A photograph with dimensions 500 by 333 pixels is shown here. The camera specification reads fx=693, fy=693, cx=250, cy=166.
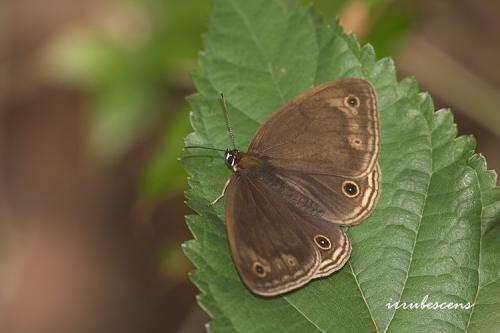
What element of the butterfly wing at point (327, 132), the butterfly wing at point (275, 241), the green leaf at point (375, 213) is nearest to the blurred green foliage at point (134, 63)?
the green leaf at point (375, 213)

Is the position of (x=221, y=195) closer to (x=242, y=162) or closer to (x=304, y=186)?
(x=242, y=162)

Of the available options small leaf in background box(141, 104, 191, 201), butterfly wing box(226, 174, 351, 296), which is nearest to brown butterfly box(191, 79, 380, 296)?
butterfly wing box(226, 174, 351, 296)

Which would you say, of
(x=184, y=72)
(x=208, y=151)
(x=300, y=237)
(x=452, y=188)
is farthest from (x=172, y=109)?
(x=452, y=188)

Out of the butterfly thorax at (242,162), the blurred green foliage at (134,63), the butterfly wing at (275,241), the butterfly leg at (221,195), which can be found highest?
the blurred green foliage at (134,63)

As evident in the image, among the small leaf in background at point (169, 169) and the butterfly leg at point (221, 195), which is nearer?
the butterfly leg at point (221, 195)

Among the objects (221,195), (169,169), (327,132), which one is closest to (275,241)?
(221,195)

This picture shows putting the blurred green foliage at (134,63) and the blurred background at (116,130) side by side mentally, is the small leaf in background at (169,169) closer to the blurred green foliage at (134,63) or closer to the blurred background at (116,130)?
the blurred background at (116,130)

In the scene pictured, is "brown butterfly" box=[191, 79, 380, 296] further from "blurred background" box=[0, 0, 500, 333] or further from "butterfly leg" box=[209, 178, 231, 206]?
"blurred background" box=[0, 0, 500, 333]
